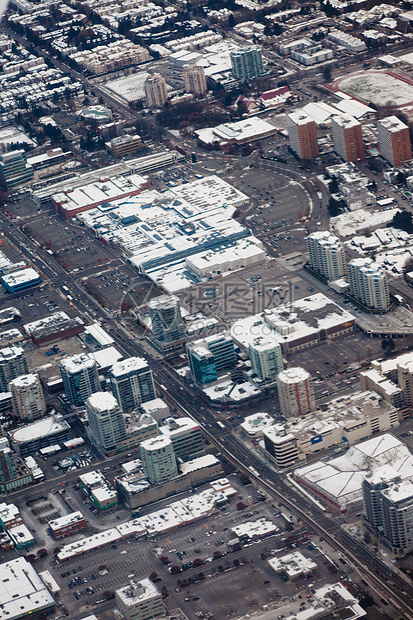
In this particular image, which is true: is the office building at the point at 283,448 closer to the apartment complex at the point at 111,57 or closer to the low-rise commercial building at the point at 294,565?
the low-rise commercial building at the point at 294,565

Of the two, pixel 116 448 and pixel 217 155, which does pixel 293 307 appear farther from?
pixel 217 155

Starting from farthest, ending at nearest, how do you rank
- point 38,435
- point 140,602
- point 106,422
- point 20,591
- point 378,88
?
point 378,88
point 38,435
point 106,422
point 20,591
point 140,602

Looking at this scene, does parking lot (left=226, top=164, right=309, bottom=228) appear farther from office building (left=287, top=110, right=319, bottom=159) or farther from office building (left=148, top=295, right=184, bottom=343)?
office building (left=148, top=295, right=184, bottom=343)

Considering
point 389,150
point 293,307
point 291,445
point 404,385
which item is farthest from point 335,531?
point 389,150

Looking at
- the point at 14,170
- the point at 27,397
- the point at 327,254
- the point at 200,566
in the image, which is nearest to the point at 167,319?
the point at 27,397

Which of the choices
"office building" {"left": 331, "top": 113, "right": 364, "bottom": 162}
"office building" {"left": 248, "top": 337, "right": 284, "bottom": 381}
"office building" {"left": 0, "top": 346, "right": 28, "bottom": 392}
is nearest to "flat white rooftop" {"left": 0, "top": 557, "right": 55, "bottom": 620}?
"office building" {"left": 0, "top": 346, "right": 28, "bottom": 392}

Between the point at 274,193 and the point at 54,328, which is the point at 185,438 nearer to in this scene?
the point at 54,328
